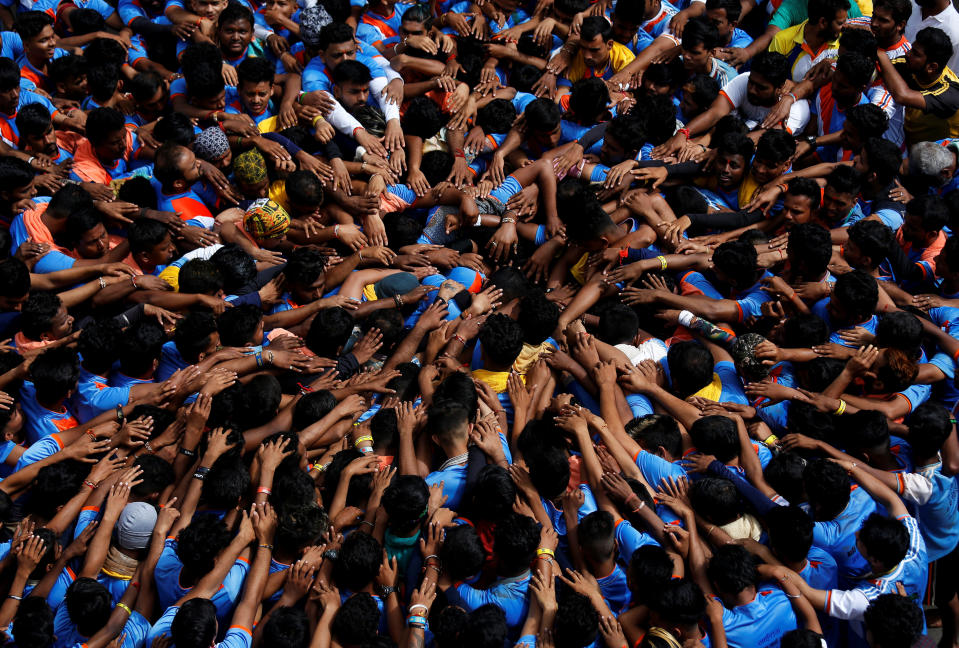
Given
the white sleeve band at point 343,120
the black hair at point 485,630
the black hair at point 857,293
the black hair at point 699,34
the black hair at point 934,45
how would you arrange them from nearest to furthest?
1. the black hair at point 485,630
2. the black hair at point 857,293
3. the black hair at point 934,45
4. the white sleeve band at point 343,120
5. the black hair at point 699,34

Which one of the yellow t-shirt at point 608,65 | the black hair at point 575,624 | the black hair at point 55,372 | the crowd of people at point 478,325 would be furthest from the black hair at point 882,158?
the black hair at point 55,372

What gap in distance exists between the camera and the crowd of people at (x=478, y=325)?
5887 mm

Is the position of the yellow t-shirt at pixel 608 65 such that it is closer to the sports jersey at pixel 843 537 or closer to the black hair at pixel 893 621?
the sports jersey at pixel 843 537

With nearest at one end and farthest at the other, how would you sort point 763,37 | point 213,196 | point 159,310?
point 159,310
point 213,196
point 763,37

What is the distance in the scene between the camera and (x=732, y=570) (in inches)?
227

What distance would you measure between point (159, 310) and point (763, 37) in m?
6.80

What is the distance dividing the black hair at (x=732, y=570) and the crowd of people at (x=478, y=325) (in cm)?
3

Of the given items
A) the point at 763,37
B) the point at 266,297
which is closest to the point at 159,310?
the point at 266,297

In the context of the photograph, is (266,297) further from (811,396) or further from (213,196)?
(811,396)

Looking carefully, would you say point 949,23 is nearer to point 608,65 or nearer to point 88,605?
point 608,65

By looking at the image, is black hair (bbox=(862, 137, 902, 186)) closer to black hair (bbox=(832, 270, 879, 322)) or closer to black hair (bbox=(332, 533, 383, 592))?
black hair (bbox=(832, 270, 879, 322))

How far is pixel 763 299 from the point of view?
7859 millimetres

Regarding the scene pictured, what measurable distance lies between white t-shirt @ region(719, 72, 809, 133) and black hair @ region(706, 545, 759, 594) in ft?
15.8

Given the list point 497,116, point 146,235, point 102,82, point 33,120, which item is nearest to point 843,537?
point 497,116
